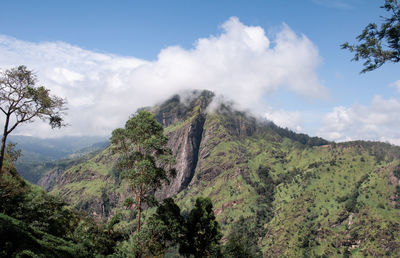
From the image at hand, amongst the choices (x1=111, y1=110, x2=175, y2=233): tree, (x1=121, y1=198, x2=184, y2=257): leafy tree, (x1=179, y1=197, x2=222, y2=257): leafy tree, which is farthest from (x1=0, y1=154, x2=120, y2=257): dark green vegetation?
(x1=179, y1=197, x2=222, y2=257): leafy tree

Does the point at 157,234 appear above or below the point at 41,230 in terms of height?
above

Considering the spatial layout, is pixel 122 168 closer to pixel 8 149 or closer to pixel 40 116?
pixel 40 116

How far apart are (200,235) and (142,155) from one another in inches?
737

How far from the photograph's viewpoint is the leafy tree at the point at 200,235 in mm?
40469

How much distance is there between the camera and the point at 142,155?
31312 mm

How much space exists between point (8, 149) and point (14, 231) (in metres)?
20.2

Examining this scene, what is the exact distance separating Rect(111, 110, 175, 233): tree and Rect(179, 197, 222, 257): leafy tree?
12.8 m

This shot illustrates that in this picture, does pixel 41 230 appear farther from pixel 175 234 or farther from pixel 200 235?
pixel 200 235

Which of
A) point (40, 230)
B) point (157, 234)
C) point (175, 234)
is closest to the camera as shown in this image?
point (40, 230)

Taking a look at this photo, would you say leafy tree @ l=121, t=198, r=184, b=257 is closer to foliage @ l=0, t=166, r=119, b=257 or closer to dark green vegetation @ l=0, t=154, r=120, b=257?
dark green vegetation @ l=0, t=154, r=120, b=257

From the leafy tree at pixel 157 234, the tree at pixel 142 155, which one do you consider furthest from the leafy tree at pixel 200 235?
the tree at pixel 142 155

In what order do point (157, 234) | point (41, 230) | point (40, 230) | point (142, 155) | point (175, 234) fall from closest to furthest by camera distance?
point (40, 230) < point (41, 230) < point (157, 234) < point (142, 155) < point (175, 234)

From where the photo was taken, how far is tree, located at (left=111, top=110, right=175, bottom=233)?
97.7ft

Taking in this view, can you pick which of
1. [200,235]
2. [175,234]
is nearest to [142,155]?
[175,234]
